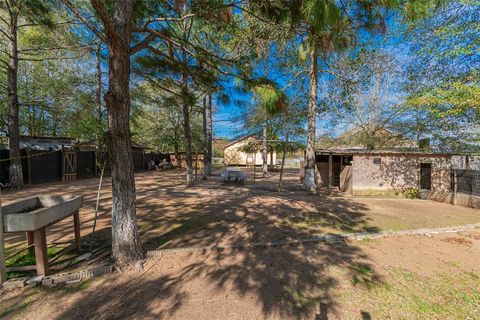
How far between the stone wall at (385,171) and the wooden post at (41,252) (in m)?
10.3

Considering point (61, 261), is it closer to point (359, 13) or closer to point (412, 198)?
point (359, 13)

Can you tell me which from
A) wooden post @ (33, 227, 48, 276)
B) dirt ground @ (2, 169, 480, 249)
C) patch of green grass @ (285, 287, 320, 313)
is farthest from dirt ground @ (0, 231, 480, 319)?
dirt ground @ (2, 169, 480, 249)

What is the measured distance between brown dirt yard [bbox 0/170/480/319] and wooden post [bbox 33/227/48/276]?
270 millimetres

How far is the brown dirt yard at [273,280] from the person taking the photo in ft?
7.11

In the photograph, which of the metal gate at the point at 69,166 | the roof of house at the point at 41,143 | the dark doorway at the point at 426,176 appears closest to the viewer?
the dark doorway at the point at 426,176

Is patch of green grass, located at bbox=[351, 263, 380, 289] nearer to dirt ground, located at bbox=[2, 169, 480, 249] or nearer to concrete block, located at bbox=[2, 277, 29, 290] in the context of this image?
dirt ground, located at bbox=[2, 169, 480, 249]

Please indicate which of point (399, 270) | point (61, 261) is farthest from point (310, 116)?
point (61, 261)

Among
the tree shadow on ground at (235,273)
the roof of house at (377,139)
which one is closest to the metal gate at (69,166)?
the tree shadow on ground at (235,273)

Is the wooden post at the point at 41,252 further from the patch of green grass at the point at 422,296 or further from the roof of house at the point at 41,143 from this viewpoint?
the roof of house at the point at 41,143

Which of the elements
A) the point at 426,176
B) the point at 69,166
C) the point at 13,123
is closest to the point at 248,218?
the point at 426,176

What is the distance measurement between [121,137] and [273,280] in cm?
277

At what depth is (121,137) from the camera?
2.79 meters

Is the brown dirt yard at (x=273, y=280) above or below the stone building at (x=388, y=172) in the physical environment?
below

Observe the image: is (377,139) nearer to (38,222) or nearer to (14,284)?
(38,222)
